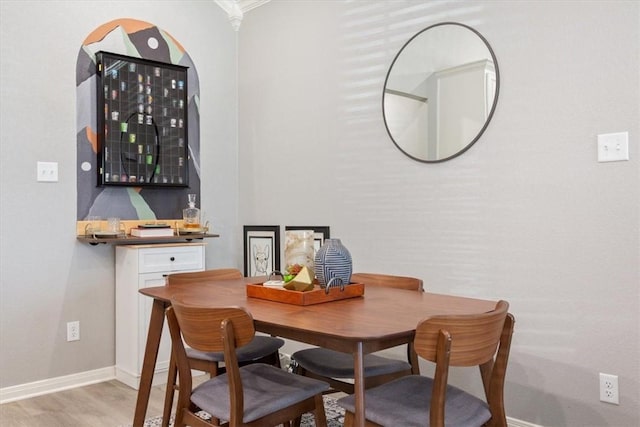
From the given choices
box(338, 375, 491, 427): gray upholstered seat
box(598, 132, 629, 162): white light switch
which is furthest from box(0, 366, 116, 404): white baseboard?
box(598, 132, 629, 162): white light switch

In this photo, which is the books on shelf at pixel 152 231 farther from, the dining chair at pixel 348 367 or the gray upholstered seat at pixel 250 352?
the dining chair at pixel 348 367

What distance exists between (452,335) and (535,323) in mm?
1242

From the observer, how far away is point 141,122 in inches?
143

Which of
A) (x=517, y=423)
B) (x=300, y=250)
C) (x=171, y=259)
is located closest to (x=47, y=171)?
(x=171, y=259)

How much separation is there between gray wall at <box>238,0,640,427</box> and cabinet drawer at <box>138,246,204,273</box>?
3.03 ft

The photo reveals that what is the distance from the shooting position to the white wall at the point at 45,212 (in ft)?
10.4

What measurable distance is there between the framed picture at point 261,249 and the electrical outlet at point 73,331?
119cm

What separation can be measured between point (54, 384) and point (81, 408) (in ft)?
1.40

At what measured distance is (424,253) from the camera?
9.82 feet

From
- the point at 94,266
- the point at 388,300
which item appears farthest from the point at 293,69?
the point at 388,300

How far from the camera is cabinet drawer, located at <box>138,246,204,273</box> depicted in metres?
3.39

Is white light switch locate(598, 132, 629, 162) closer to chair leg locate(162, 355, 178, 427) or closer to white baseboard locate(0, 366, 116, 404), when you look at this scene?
chair leg locate(162, 355, 178, 427)

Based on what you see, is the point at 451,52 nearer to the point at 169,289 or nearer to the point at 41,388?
the point at 169,289

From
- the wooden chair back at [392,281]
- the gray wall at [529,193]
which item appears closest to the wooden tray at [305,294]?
the wooden chair back at [392,281]
